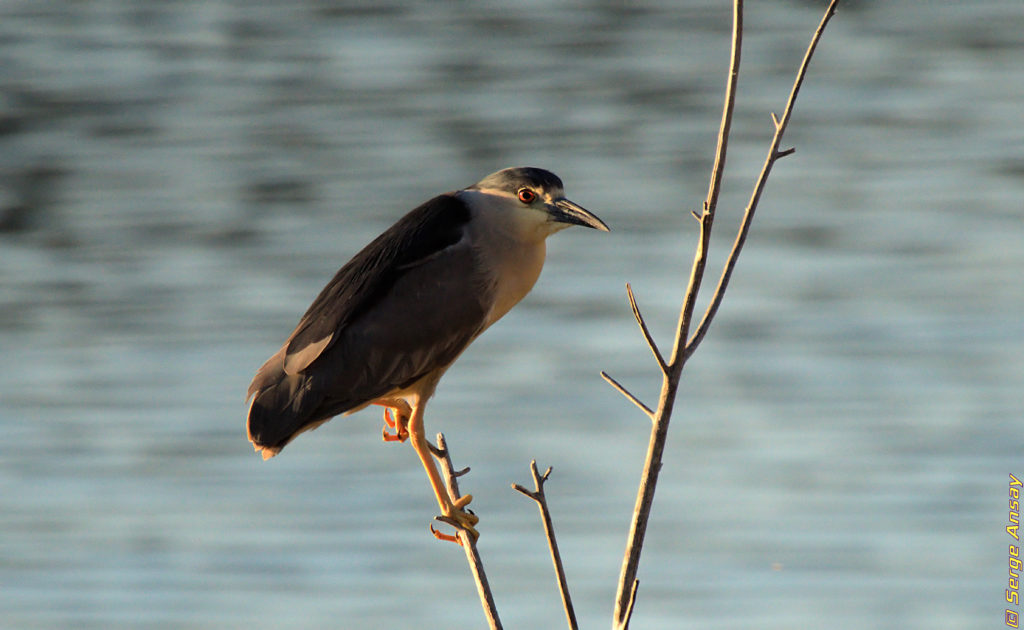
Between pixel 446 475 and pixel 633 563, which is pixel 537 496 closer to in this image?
pixel 633 563

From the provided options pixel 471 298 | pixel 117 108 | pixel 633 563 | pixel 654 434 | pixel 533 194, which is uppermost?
pixel 117 108

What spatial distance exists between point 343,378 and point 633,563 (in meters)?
0.90

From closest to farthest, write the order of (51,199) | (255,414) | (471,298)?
(255,414)
(471,298)
(51,199)

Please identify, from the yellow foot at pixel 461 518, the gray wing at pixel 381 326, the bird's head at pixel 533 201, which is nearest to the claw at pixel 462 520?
the yellow foot at pixel 461 518

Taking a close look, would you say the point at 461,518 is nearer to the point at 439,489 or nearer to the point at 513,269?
the point at 439,489

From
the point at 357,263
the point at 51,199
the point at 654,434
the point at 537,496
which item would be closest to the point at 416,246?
the point at 357,263

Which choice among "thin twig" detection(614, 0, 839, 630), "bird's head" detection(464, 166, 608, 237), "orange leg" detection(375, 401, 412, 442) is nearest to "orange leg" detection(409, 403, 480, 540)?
"orange leg" detection(375, 401, 412, 442)

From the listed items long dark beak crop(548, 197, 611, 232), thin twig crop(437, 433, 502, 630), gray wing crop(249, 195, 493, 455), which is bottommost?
thin twig crop(437, 433, 502, 630)

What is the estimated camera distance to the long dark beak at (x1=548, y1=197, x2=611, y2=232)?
2361mm

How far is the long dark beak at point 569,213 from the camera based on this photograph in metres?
2.36

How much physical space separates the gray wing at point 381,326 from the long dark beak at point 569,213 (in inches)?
7.0

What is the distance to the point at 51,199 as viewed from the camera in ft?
20.5

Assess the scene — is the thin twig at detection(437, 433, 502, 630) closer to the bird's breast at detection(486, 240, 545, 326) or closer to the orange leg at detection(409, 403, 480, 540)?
the orange leg at detection(409, 403, 480, 540)

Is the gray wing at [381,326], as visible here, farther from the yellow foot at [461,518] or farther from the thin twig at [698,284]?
the thin twig at [698,284]
